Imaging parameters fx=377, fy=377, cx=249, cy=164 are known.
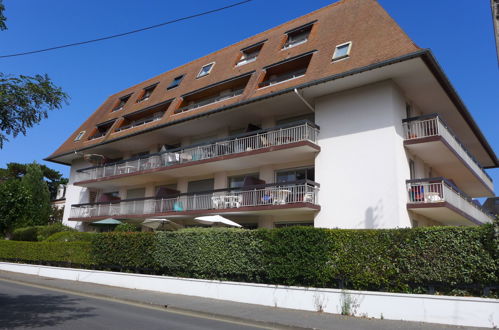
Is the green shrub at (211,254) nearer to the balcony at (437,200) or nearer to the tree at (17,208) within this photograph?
the balcony at (437,200)

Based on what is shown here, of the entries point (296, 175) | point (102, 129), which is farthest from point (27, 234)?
point (296, 175)

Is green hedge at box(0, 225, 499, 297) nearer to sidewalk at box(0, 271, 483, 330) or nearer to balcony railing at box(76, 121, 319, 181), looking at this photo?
sidewalk at box(0, 271, 483, 330)

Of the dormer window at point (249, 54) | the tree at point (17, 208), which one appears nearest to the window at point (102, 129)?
the tree at point (17, 208)

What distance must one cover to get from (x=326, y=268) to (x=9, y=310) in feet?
28.4

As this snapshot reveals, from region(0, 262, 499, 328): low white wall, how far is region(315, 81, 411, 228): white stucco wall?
448 cm

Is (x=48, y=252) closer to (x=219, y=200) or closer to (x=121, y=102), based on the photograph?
(x=219, y=200)

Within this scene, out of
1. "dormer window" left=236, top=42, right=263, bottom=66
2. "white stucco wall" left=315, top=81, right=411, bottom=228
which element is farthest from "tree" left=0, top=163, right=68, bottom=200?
"white stucco wall" left=315, top=81, right=411, bottom=228

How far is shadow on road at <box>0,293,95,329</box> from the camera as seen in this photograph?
26.8 ft

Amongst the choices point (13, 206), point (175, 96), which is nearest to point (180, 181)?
point (175, 96)

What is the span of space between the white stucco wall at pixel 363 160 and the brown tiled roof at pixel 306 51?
143cm

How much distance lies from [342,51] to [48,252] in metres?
19.1

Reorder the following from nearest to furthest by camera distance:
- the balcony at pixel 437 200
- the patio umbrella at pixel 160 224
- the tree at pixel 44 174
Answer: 1. the balcony at pixel 437 200
2. the patio umbrella at pixel 160 224
3. the tree at pixel 44 174

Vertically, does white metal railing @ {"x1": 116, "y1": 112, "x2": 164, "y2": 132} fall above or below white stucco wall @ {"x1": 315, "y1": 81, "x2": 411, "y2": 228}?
above

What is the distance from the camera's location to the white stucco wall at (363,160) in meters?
14.5
